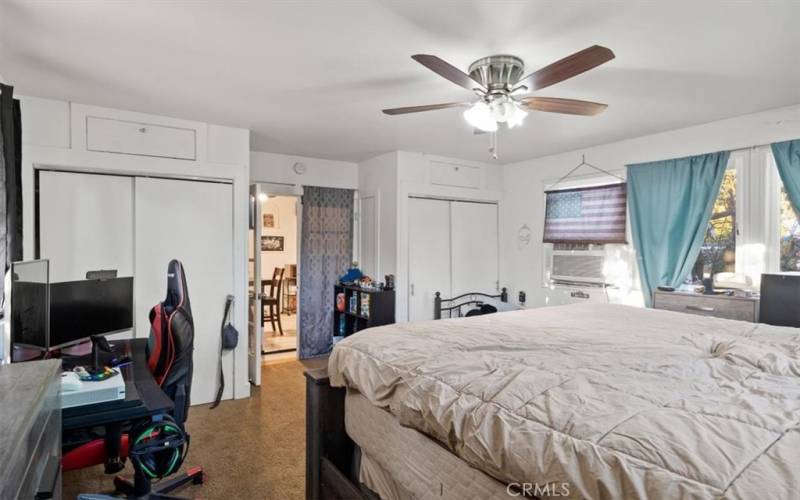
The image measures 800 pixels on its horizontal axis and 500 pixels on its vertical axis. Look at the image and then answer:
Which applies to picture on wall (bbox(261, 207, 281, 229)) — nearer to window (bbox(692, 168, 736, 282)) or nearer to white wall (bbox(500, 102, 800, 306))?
white wall (bbox(500, 102, 800, 306))

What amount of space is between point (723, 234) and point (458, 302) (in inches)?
109

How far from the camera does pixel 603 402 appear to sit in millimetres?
1121

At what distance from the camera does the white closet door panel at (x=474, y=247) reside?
17.5 feet

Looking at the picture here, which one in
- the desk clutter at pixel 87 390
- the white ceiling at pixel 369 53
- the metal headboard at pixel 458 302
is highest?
the white ceiling at pixel 369 53

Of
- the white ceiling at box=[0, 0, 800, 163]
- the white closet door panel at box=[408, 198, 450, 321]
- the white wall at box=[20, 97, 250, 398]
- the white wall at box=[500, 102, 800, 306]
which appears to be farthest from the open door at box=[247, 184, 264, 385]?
the white wall at box=[500, 102, 800, 306]

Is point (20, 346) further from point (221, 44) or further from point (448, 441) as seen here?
point (448, 441)

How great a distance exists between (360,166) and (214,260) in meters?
2.35

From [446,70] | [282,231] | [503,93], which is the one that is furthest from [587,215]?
[282,231]

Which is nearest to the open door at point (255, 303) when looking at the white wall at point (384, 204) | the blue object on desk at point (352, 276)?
the blue object on desk at point (352, 276)

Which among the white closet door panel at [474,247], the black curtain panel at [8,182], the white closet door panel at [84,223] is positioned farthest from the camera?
the white closet door panel at [474,247]

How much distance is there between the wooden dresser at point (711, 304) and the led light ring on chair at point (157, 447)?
3.74m

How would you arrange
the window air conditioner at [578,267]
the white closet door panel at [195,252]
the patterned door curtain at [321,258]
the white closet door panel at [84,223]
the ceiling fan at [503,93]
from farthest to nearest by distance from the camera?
the patterned door curtain at [321,258] < the window air conditioner at [578,267] < the white closet door panel at [195,252] < the white closet door panel at [84,223] < the ceiling fan at [503,93]

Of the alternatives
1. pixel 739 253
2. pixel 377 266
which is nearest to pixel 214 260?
pixel 377 266

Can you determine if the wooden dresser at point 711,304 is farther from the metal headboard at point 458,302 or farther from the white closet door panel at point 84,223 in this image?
the white closet door panel at point 84,223
